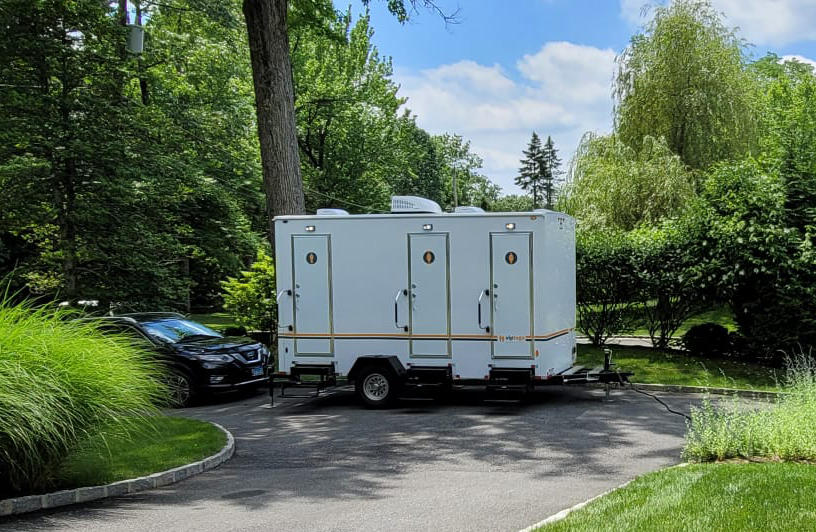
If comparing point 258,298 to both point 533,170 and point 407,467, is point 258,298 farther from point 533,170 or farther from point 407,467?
point 533,170

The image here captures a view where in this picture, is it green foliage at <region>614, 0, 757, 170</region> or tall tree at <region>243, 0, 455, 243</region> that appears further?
green foliage at <region>614, 0, 757, 170</region>

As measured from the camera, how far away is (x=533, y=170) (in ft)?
384

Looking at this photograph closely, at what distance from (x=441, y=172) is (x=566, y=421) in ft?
233

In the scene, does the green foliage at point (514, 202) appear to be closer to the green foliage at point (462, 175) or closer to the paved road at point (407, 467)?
the green foliage at point (462, 175)

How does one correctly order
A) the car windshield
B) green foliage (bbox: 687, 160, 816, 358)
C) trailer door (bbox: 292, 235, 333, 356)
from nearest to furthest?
trailer door (bbox: 292, 235, 333, 356) < the car windshield < green foliage (bbox: 687, 160, 816, 358)

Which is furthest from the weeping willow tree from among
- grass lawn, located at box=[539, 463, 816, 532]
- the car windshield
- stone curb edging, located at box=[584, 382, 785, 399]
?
grass lawn, located at box=[539, 463, 816, 532]

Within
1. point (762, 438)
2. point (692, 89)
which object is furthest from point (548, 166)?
point (762, 438)

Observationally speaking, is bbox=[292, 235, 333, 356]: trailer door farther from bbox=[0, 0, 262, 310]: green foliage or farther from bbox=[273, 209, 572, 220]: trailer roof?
bbox=[0, 0, 262, 310]: green foliage

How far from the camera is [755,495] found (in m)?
5.64

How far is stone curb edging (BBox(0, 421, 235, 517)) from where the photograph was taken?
6.70m

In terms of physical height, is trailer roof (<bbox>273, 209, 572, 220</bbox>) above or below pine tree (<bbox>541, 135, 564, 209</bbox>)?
below

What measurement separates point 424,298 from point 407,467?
4022 mm

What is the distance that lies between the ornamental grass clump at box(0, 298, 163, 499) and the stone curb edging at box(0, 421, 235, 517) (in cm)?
22

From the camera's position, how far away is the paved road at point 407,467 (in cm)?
634
